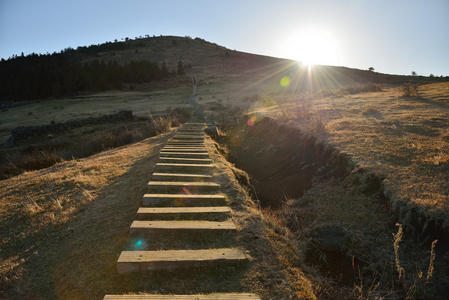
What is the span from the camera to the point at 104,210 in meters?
4.41

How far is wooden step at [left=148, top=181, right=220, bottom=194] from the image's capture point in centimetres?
484

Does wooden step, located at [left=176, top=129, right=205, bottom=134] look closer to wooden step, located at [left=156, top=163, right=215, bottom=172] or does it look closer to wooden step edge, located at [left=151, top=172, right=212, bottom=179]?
wooden step, located at [left=156, top=163, right=215, bottom=172]

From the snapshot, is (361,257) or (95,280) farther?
(361,257)

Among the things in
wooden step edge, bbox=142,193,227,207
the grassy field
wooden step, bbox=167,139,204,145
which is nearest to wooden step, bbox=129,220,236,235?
wooden step edge, bbox=142,193,227,207

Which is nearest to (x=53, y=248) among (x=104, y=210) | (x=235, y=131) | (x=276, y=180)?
(x=104, y=210)

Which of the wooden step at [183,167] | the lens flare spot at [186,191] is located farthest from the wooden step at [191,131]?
the lens flare spot at [186,191]

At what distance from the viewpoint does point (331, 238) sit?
399cm

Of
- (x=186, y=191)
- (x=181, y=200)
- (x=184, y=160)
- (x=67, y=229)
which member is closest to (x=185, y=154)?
(x=184, y=160)

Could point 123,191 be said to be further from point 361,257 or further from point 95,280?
point 361,257

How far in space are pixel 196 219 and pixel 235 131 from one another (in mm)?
9414

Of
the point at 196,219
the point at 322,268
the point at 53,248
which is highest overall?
the point at 196,219

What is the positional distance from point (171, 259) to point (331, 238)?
8.12ft

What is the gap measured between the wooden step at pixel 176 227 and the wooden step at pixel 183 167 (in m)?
2.30

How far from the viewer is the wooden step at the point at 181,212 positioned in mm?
3914
